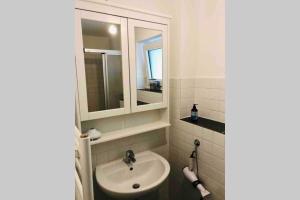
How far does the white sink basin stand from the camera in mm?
1229

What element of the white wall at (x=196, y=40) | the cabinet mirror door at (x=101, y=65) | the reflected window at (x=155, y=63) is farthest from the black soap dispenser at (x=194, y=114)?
the cabinet mirror door at (x=101, y=65)

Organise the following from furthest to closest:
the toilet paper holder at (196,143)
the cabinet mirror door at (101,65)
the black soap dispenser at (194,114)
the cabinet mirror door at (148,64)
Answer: the black soap dispenser at (194,114) < the toilet paper holder at (196,143) < the cabinet mirror door at (148,64) < the cabinet mirror door at (101,65)

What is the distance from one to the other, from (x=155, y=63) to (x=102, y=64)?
46cm

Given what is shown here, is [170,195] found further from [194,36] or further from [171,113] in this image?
[194,36]

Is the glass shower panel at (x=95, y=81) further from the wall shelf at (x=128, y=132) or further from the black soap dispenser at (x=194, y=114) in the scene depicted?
the black soap dispenser at (x=194, y=114)

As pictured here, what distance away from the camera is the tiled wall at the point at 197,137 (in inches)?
52.3

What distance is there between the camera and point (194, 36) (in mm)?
1633

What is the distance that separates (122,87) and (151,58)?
0.37 meters

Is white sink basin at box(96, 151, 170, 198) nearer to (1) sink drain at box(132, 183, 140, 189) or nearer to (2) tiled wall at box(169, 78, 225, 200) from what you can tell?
(1) sink drain at box(132, 183, 140, 189)

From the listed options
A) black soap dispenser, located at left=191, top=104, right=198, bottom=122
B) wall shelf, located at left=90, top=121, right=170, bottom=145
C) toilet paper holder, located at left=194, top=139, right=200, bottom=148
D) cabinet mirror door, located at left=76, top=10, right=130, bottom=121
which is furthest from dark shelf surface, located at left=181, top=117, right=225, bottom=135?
cabinet mirror door, located at left=76, top=10, right=130, bottom=121

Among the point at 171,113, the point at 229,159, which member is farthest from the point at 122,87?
the point at 229,159

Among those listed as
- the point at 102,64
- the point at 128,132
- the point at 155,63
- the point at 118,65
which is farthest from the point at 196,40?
the point at 128,132

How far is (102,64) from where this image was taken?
4.02 ft

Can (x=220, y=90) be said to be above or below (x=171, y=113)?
above
